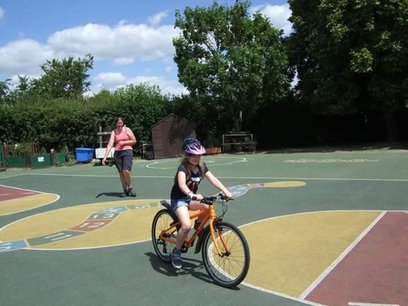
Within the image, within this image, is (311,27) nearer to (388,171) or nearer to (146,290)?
(388,171)

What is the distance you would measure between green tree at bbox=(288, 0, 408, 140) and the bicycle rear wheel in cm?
1992

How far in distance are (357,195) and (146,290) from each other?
653 centimetres

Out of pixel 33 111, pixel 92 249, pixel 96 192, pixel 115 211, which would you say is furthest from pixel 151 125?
pixel 92 249

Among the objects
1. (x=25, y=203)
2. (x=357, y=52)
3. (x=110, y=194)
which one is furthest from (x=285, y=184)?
(x=357, y=52)

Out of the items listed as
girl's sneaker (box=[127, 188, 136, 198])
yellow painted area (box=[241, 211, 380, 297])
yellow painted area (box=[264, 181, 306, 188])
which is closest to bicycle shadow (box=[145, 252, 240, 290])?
yellow painted area (box=[241, 211, 380, 297])

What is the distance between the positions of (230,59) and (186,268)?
70.4ft

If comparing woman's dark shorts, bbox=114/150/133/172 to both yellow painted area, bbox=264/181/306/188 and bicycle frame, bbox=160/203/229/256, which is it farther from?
bicycle frame, bbox=160/203/229/256

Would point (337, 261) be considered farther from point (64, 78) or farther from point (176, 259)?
point (64, 78)

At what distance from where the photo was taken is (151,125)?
27.8 meters

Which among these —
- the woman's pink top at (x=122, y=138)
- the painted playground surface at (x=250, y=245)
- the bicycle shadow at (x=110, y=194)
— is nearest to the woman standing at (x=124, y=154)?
the woman's pink top at (x=122, y=138)

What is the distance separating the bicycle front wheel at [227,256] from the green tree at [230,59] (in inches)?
829

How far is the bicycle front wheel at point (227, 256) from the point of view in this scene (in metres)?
5.15

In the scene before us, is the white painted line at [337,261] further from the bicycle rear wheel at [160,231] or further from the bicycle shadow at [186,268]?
the bicycle rear wheel at [160,231]

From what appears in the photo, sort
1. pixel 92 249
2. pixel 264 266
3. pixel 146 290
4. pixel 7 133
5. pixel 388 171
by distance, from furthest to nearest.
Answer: pixel 7 133 < pixel 388 171 < pixel 92 249 < pixel 264 266 < pixel 146 290
